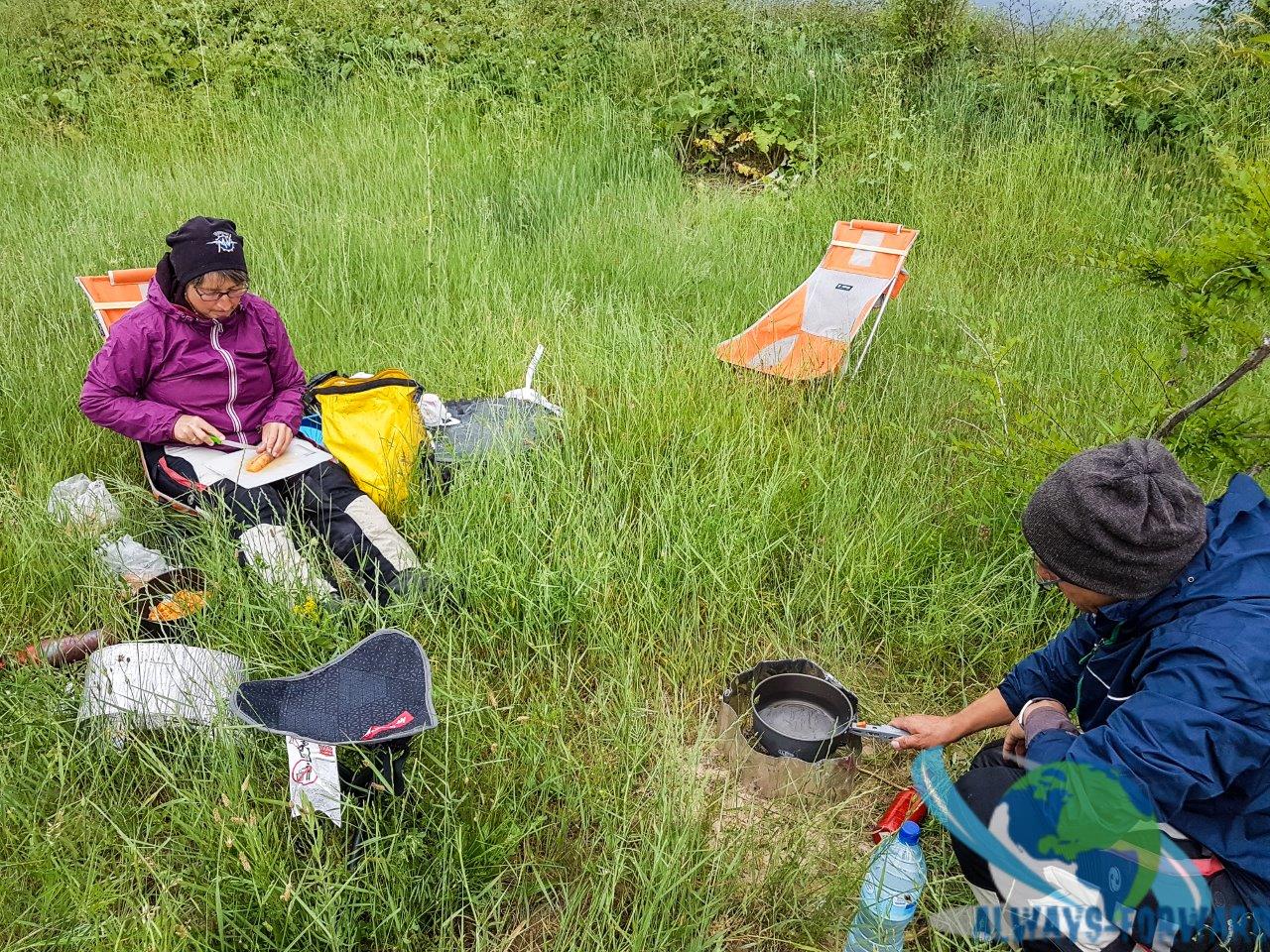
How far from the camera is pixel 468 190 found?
5.71 metres

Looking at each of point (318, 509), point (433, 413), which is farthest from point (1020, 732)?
point (433, 413)

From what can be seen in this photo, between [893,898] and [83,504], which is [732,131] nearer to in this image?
[83,504]

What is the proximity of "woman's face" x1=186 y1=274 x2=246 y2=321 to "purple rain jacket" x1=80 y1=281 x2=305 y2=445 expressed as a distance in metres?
0.06

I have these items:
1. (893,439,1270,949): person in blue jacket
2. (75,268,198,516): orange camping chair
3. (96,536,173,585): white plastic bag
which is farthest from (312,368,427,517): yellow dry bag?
(893,439,1270,949): person in blue jacket

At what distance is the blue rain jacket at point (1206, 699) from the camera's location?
1.51 m

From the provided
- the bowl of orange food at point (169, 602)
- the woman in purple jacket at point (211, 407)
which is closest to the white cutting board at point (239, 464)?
the woman in purple jacket at point (211, 407)

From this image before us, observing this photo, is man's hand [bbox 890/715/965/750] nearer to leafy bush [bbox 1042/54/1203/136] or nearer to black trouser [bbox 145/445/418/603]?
black trouser [bbox 145/445/418/603]

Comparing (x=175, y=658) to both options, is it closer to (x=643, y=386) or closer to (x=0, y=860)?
(x=0, y=860)

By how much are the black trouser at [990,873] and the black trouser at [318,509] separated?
171 cm

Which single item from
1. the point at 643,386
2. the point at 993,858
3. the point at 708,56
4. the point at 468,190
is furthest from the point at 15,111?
the point at 993,858

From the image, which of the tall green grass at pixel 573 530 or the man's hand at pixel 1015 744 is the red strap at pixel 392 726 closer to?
the tall green grass at pixel 573 530

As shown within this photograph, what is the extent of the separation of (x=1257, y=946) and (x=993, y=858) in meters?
0.46

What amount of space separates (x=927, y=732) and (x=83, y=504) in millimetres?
2723

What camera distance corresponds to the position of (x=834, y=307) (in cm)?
445
